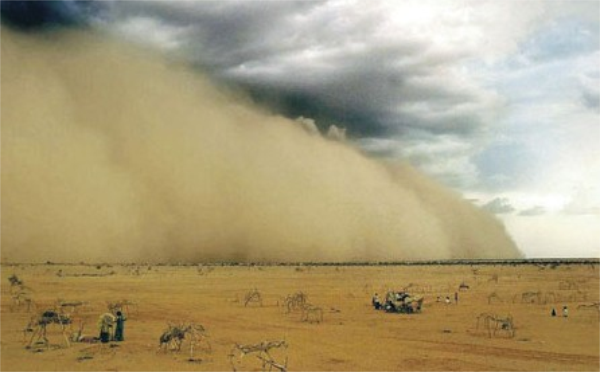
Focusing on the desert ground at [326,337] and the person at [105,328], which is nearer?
the desert ground at [326,337]

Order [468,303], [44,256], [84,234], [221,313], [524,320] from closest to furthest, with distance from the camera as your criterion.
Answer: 1. [524,320]
2. [221,313]
3. [468,303]
4. [44,256]
5. [84,234]

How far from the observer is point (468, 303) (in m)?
27.2

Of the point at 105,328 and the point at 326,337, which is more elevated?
the point at 105,328

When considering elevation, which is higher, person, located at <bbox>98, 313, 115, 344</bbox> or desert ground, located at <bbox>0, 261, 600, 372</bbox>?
person, located at <bbox>98, 313, 115, 344</bbox>

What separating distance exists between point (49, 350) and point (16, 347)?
112cm

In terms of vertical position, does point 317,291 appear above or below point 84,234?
below

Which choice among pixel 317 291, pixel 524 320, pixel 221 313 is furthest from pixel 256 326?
pixel 317 291

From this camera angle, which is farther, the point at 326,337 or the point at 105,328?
the point at 326,337

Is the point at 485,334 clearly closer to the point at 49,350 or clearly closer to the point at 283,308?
the point at 283,308

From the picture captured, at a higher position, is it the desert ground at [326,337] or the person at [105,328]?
the person at [105,328]

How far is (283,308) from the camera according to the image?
2500cm

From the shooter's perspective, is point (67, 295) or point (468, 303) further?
point (67, 295)

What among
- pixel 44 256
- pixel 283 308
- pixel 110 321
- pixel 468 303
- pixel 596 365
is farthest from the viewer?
pixel 44 256

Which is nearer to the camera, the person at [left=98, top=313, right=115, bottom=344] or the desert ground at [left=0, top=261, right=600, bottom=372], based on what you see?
the desert ground at [left=0, top=261, right=600, bottom=372]
